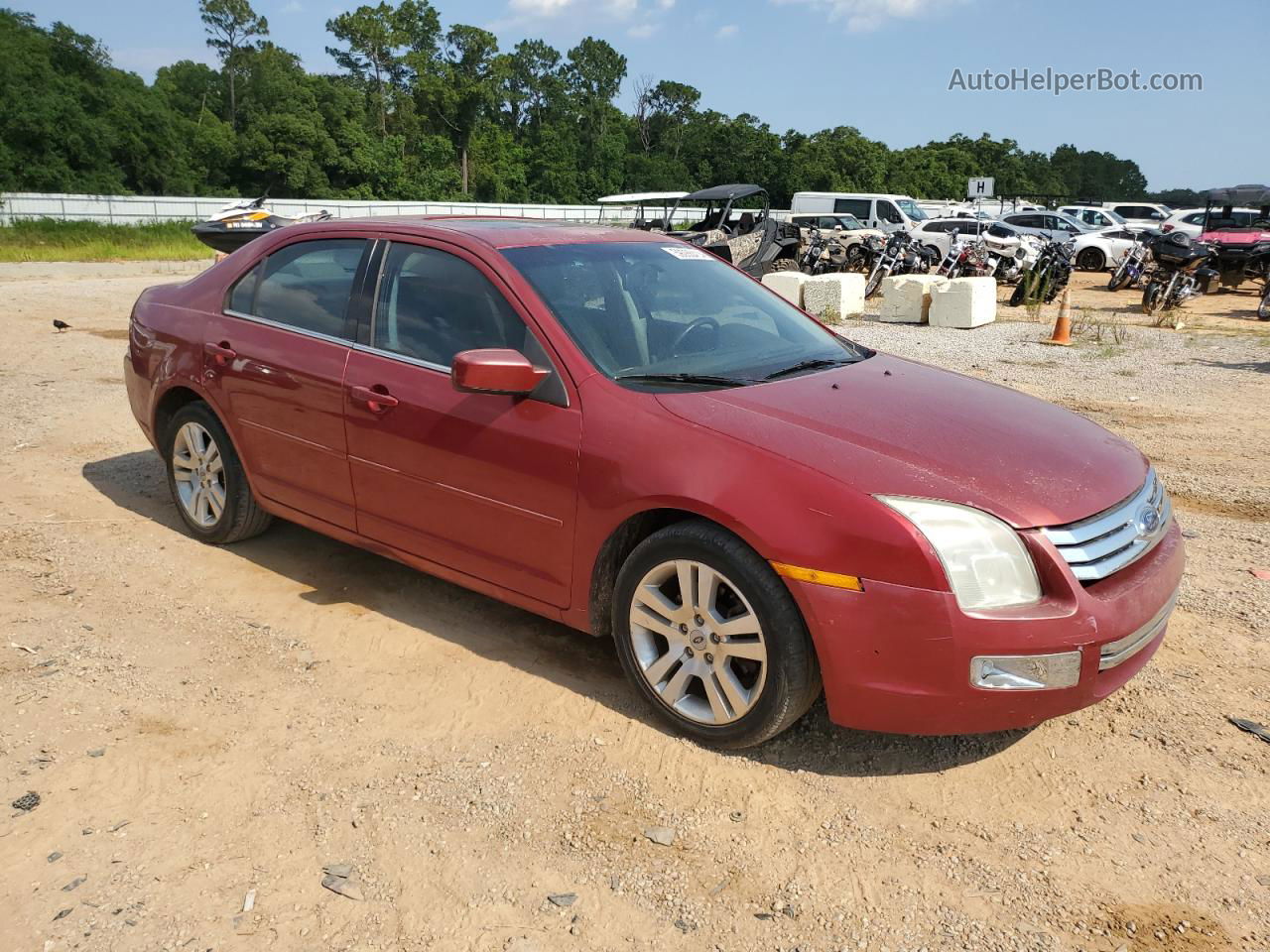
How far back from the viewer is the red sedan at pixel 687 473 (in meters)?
3.02

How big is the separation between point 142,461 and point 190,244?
1110 inches

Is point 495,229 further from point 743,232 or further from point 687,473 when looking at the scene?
point 743,232

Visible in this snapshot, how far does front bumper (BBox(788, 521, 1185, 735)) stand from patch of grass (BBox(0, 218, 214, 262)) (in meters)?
28.1

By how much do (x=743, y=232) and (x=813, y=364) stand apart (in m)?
17.6

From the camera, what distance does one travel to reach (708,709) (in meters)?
3.42

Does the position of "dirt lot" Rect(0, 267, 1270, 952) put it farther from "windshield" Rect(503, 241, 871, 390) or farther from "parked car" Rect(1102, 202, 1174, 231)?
"parked car" Rect(1102, 202, 1174, 231)

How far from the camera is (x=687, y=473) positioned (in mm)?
3316

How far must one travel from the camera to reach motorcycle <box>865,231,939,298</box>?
64.6ft

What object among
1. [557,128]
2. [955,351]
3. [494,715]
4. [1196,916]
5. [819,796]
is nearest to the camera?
[1196,916]

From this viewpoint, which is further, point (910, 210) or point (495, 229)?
point (910, 210)

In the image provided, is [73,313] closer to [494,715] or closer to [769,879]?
[494,715]

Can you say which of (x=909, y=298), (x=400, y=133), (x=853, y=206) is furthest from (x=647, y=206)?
(x=400, y=133)

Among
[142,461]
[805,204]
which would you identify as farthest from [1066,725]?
[805,204]

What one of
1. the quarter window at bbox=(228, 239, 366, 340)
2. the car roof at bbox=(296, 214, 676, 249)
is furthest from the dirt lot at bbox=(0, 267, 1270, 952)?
the car roof at bbox=(296, 214, 676, 249)
